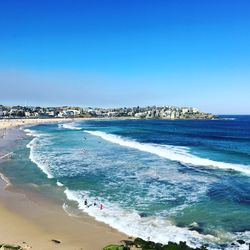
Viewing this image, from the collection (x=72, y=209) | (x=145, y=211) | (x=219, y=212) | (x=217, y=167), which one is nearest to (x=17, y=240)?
(x=72, y=209)

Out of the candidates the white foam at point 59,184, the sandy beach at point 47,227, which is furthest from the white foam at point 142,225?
the white foam at point 59,184

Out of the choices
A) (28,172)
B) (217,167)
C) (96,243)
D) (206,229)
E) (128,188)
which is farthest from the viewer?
(217,167)

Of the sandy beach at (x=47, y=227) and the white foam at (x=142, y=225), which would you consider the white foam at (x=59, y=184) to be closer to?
the sandy beach at (x=47, y=227)

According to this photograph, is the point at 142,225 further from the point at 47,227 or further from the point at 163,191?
the point at 163,191

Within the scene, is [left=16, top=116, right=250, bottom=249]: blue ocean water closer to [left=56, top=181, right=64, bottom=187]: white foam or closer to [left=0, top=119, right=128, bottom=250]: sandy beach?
[left=56, top=181, right=64, bottom=187]: white foam

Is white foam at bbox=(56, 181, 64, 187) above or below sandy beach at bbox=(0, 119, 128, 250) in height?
above

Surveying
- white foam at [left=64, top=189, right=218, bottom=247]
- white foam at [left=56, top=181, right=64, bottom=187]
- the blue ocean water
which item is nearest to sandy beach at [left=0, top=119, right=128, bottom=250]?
white foam at [left=64, top=189, right=218, bottom=247]

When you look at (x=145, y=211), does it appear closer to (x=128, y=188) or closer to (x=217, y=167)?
(x=128, y=188)
